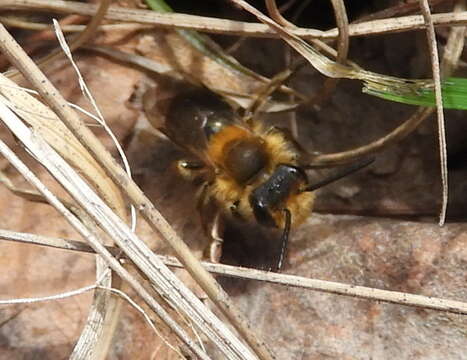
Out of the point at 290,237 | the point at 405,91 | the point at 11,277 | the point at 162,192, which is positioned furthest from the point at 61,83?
the point at 405,91

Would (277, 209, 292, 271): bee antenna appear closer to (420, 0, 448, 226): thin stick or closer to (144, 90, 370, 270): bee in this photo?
(144, 90, 370, 270): bee

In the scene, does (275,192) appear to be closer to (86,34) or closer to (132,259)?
(132,259)

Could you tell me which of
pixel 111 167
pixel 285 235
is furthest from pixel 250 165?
pixel 111 167

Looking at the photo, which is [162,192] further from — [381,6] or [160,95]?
[381,6]

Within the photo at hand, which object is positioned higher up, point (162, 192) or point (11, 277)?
point (162, 192)

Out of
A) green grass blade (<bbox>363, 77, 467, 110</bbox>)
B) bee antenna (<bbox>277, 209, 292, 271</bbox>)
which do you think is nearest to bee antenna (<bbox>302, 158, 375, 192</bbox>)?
bee antenna (<bbox>277, 209, 292, 271</bbox>)

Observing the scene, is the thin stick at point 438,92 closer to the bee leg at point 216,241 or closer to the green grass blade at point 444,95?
the green grass blade at point 444,95
